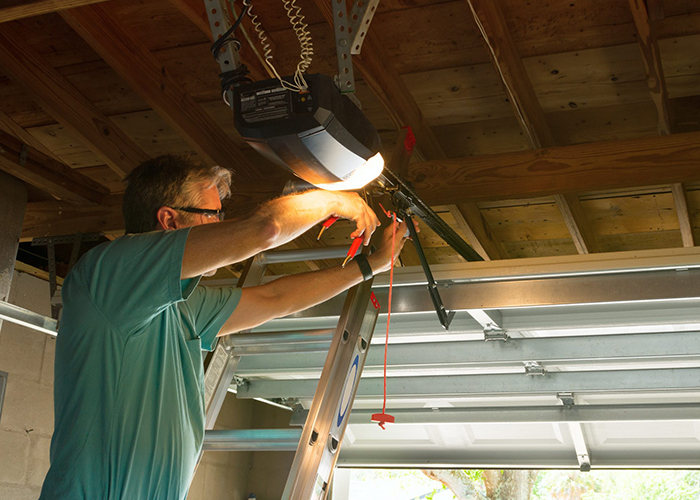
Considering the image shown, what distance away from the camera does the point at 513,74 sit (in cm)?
249

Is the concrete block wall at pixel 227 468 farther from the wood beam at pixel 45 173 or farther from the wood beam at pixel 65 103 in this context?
the wood beam at pixel 65 103

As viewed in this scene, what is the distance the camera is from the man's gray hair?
5.68 feet

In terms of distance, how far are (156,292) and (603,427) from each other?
2.71 meters

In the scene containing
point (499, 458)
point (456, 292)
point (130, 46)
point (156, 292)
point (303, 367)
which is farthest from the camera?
point (499, 458)

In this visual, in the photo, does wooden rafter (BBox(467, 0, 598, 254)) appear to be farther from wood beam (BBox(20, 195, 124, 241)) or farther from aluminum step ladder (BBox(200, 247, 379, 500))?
wood beam (BBox(20, 195, 124, 241))

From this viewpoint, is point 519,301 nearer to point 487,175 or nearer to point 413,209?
point 413,209

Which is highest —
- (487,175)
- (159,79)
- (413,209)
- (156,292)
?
(159,79)

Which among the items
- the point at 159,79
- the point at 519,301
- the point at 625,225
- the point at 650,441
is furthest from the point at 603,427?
the point at 159,79

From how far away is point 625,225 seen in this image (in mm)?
3641

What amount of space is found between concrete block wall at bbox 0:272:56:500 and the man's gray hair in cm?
244

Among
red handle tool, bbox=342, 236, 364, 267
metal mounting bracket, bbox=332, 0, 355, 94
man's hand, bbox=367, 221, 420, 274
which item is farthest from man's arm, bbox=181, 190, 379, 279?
man's hand, bbox=367, 221, 420, 274

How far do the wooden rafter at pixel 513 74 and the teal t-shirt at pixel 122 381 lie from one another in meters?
1.35

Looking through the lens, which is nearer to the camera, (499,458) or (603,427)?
(603,427)

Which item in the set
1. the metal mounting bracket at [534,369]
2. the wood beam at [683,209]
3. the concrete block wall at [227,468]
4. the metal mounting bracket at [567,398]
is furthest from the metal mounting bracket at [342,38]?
the concrete block wall at [227,468]
